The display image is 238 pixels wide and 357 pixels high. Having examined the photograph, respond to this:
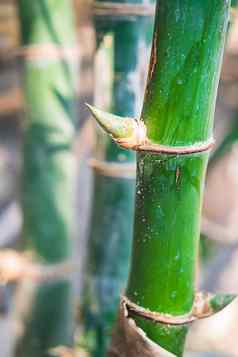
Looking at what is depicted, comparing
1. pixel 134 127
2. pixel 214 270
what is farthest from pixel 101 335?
pixel 214 270

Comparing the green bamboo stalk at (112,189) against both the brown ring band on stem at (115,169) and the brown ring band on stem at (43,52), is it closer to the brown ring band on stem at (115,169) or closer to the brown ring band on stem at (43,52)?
the brown ring band on stem at (115,169)

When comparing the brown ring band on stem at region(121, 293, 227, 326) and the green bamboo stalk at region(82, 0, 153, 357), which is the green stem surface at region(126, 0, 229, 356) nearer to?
the brown ring band on stem at region(121, 293, 227, 326)

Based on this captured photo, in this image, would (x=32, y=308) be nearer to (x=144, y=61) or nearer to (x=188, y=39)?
(x=144, y=61)

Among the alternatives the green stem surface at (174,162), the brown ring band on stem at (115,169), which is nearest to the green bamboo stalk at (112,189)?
the brown ring band on stem at (115,169)

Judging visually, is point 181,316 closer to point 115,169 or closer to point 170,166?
point 170,166

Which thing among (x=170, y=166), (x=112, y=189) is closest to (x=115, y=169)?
(x=112, y=189)
